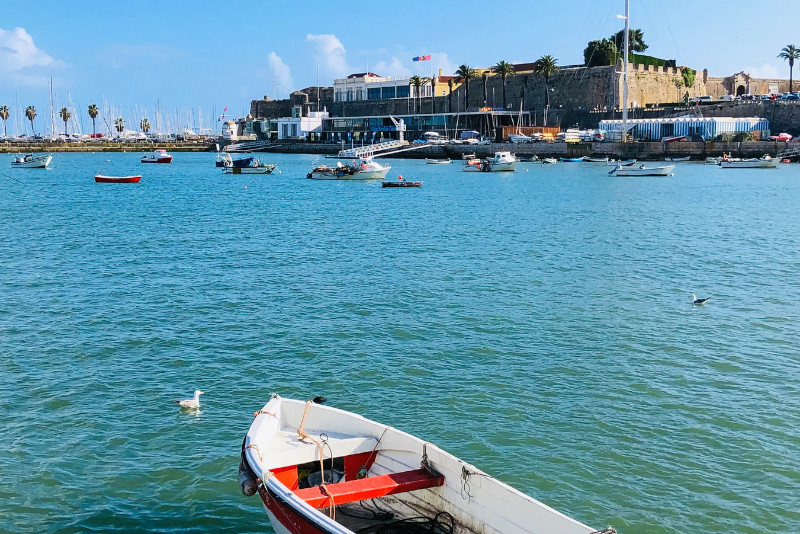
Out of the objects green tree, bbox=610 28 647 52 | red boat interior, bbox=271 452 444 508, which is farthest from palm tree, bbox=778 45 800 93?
red boat interior, bbox=271 452 444 508

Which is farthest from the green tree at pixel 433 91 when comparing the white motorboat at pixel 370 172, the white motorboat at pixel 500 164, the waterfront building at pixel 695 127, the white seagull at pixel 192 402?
the white seagull at pixel 192 402

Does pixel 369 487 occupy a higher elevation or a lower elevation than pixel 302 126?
lower

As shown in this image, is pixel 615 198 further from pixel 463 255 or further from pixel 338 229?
pixel 463 255

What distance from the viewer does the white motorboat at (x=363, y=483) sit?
738 centimetres

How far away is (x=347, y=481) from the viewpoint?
8.44 metres

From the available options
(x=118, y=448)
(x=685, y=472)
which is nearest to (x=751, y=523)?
(x=685, y=472)

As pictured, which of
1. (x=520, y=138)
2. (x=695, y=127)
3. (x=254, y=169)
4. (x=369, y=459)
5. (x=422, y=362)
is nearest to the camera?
(x=369, y=459)

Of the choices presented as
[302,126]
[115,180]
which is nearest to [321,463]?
[115,180]

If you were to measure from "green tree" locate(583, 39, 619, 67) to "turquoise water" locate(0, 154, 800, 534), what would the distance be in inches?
2704

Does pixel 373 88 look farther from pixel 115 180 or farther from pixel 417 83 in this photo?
pixel 115 180

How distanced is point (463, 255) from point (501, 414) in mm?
15338

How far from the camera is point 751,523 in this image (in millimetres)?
9266

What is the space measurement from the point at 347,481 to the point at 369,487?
51cm

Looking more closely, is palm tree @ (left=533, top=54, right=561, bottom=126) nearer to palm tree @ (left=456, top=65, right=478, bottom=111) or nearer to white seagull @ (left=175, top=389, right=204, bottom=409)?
palm tree @ (left=456, top=65, right=478, bottom=111)
